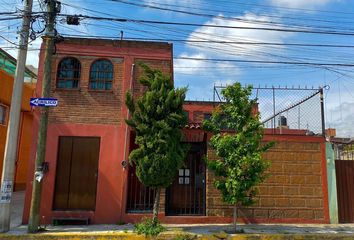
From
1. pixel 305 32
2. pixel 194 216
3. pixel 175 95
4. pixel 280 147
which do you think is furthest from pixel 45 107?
pixel 305 32

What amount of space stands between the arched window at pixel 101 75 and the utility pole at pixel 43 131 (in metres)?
1.89

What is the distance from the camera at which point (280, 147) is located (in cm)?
1145

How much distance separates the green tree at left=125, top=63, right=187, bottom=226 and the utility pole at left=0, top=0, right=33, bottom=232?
3.30 m

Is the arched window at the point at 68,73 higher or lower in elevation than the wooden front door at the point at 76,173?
higher

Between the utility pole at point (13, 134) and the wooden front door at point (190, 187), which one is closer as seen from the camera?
the utility pole at point (13, 134)

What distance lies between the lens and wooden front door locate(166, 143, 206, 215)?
37.4 feet

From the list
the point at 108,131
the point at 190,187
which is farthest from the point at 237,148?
the point at 108,131

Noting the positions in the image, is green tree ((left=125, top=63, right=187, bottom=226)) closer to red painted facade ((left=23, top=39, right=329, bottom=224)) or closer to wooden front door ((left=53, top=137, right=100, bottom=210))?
red painted facade ((left=23, top=39, right=329, bottom=224))

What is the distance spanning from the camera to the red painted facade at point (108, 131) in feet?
35.2

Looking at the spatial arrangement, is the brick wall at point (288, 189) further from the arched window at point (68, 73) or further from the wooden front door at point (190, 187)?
the arched window at point (68, 73)

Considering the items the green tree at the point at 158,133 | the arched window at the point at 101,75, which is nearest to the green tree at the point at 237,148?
the green tree at the point at 158,133

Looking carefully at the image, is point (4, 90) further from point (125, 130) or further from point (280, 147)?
point (280, 147)

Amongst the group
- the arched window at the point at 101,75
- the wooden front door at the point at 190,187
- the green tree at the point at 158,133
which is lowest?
the wooden front door at the point at 190,187

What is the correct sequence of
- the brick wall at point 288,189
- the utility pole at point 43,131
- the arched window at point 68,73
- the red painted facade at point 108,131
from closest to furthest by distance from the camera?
the utility pole at point 43,131, the red painted facade at point 108,131, the brick wall at point 288,189, the arched window at point 68,73
